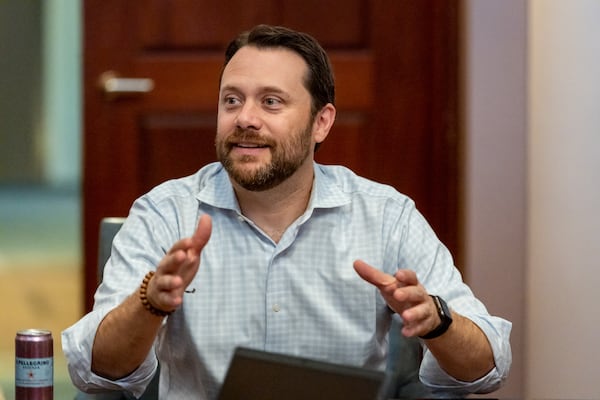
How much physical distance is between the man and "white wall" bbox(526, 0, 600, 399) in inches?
30.4

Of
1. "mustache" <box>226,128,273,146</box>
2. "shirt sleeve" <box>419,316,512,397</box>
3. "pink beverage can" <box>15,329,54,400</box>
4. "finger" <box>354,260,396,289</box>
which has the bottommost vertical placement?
"shirt sleeve" <box>419,316,512,397</box>

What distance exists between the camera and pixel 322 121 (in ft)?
6.94


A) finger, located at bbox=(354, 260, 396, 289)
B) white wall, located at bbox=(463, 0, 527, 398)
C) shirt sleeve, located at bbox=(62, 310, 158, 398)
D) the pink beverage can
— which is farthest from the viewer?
white wall, located at bbox=(463, 0, 527, 398)

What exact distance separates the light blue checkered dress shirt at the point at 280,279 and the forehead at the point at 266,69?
0.63 ft

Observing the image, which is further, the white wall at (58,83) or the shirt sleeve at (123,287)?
the white wall at (58,83)

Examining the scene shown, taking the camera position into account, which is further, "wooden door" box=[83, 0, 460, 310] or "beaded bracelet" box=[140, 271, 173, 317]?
"wooden door" box=[83, 0, 460, 310]

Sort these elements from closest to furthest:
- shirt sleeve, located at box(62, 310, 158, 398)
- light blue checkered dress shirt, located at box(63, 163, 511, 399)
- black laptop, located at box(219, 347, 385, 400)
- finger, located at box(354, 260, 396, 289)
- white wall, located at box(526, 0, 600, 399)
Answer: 1. black laptop, located at box(219, 347, 385, 400)
2. finger, located at box(354, 260, 396, 289)
3. shirt sleeve, located at box(62, 310, 158, 398)
4. light blue checkered dress shirt, located at box(63, 163, 511, 399)
5. white wall, located at box(526, 0, 600, 399)

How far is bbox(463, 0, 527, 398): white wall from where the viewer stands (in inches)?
129

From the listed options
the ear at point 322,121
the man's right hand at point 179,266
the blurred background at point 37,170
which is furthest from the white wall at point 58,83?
the man's right hand at point 179,266

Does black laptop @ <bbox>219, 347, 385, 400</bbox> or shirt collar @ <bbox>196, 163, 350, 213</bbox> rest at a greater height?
shirt collar @ <bbox>196, 163, 350, 213</bbox>

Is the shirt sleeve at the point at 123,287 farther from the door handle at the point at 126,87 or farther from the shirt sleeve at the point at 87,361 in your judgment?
A: the door handle at the point at 126,87

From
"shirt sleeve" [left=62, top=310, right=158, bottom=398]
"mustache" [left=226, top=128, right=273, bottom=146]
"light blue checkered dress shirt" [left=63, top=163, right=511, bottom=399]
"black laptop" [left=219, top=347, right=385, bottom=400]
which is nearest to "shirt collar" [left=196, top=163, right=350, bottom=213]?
"light blue checkered dress shirt" [left=63, top=163, right=511, bottom=399]

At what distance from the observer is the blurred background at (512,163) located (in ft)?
8.87

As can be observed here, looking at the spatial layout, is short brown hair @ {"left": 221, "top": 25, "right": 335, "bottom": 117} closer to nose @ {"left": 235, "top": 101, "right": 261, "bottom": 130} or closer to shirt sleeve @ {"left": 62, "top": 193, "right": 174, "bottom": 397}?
nose @ {"left": 235, "top": 101, "right": 261, "bottom": 130}
